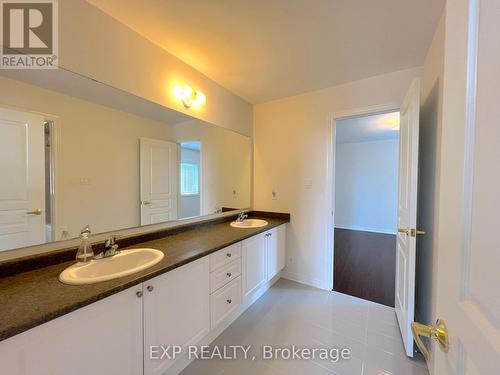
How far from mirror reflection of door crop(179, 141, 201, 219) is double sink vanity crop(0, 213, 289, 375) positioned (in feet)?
0.99

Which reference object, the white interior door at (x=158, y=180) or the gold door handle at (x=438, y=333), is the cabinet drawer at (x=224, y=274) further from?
the gold door handle at (x=438, y=333)

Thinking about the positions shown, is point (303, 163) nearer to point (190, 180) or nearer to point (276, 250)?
point (276, 250)

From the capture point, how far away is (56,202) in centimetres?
134

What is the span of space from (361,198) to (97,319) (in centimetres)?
588

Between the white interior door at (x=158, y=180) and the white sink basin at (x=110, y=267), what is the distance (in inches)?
15.8

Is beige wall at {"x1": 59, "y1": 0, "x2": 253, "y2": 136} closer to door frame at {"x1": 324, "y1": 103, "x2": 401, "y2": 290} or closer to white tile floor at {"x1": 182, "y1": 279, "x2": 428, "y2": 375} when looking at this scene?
door frame at {"x1": 324, "y1": 103, "x2": 401, "y2": 290}

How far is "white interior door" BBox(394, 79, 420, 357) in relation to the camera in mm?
1524

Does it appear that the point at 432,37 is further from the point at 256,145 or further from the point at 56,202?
the point at 56,202

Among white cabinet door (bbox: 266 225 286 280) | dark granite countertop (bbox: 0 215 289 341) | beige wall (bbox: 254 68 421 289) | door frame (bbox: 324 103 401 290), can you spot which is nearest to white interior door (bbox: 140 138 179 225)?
dark granite countertop (bbox: 0 215 289 341)

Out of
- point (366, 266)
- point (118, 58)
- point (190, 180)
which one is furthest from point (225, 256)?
point (366, 266)

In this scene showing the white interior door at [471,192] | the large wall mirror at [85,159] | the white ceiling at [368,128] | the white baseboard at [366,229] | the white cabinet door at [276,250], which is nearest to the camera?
the white interior door at [471,192]

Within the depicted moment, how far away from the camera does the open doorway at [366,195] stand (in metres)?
3.54

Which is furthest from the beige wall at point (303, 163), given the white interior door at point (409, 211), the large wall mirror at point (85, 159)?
the large wall mirror at point (85, 159)

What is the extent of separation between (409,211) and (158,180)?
205 centimetres
